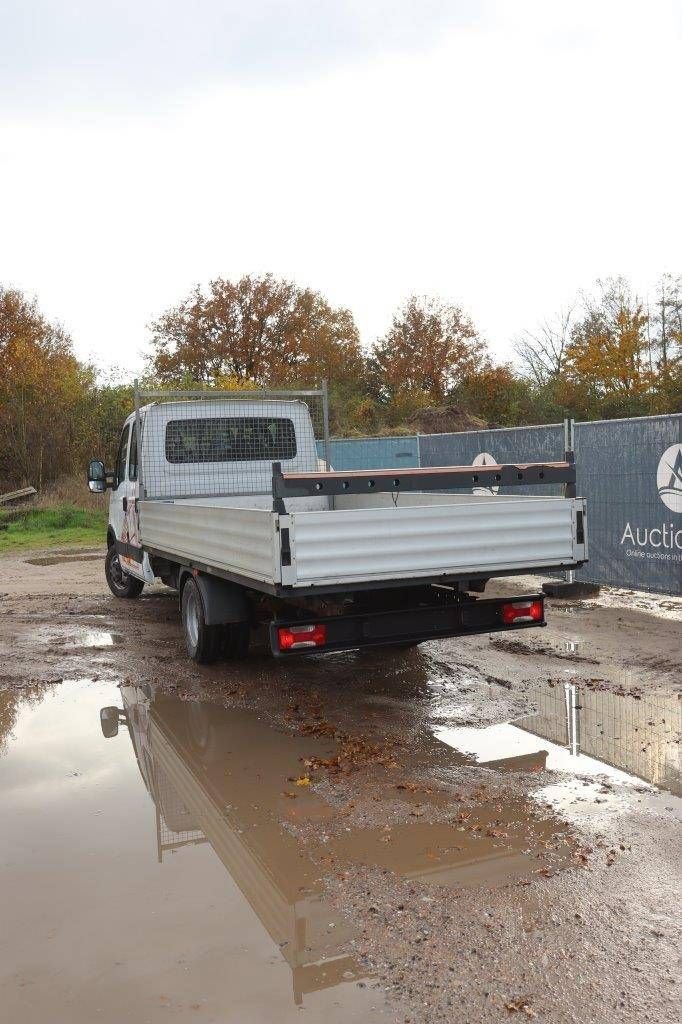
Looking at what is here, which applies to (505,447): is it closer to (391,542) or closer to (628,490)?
(628,490)

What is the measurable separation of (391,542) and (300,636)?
867mm

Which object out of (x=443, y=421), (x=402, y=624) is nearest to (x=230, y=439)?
(x=402, y=624)

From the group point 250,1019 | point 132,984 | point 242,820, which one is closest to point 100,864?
point 242,820

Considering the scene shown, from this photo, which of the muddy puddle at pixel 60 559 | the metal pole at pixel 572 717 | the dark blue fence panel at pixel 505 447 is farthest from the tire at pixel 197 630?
the muddy puddle at pixel 60 559

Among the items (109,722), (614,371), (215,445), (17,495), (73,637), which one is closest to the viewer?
(109,722)

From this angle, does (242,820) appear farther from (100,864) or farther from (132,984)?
(132,984)

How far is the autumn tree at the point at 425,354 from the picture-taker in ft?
141

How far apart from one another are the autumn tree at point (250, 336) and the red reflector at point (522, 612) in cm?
3784

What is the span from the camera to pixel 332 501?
30.9 feet

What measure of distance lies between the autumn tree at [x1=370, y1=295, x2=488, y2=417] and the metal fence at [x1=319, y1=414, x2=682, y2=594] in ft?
102

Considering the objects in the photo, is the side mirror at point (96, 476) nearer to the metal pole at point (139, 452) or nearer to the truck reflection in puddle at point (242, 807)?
the metal pole at point (139, 452)

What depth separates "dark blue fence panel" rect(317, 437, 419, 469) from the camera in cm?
1574

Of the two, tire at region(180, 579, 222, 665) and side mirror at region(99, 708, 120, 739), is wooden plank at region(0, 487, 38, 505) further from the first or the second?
side mirror at region(99, 708, 120, 739)

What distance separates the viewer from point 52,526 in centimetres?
2102
